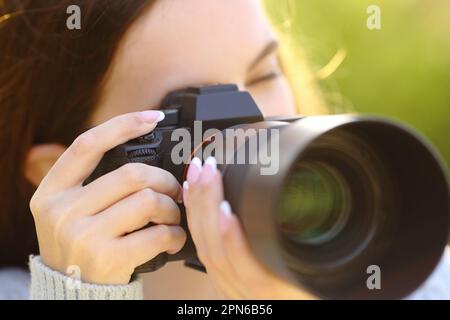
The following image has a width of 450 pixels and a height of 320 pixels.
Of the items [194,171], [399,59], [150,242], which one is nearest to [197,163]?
[194,171]

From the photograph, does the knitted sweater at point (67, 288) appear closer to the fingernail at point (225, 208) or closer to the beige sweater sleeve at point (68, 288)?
the beige sweater sleeve at point (68, 288)

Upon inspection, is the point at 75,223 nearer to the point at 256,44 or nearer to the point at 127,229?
the point at 127,229

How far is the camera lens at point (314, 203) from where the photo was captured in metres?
0.71

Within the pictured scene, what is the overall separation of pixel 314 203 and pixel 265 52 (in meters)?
0.28

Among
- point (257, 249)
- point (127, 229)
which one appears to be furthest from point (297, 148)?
point (127, 229)

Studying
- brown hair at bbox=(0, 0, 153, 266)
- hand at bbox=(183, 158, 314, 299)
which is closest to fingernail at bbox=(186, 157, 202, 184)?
hand at bbox=(183, 158, 314, 299)

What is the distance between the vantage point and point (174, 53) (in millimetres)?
859

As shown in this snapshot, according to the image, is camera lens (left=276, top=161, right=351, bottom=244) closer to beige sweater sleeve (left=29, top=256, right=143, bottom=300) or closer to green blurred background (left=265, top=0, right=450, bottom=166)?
beige sweater sleeve (left=29, top=256, right=143, bottom=300)

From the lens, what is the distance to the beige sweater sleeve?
0.79 m

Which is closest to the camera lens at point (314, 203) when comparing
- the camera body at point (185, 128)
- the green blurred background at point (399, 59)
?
the camera body at point (185, 128)

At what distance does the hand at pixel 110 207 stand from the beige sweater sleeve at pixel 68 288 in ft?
0.06

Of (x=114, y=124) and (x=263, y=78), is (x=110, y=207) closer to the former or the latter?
(x=114, y=124)

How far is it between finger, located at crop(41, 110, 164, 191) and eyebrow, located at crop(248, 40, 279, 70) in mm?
202

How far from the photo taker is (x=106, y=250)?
0.76m
